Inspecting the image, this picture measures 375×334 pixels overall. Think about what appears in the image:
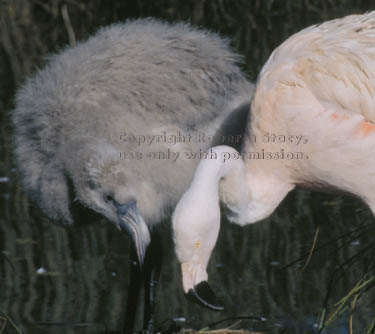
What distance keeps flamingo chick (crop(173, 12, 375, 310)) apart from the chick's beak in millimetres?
421

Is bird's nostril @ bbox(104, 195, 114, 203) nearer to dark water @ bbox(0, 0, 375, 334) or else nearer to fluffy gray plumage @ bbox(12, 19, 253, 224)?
fluffy gray plumage @ bbox(12, 19, 253, 224)

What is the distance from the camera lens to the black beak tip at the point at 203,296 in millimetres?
3992

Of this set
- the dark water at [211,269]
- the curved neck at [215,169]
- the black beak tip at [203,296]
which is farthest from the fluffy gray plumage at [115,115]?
the black beak tip at [203,296]

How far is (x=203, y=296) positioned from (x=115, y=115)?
1027 millimetres

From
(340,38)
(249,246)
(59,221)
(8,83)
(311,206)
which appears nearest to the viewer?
(340,38)

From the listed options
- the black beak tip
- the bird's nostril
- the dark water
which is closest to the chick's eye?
the bird's nostril

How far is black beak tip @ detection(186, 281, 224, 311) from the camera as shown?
399 centimetres

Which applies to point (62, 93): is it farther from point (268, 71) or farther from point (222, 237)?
point (222, 237)

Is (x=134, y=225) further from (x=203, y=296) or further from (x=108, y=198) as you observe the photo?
(x=203, y=296)

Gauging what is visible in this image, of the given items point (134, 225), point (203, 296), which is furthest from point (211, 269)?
point (203, 296)

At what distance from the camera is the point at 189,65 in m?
4.73

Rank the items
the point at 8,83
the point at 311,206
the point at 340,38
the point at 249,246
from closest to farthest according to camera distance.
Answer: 1. the point at 340,38
2. the point at 249,246
3. the point at 311,206
4. the point at 8,83

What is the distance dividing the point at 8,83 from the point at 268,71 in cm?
469

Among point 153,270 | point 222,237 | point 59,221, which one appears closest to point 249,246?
point 222,237
